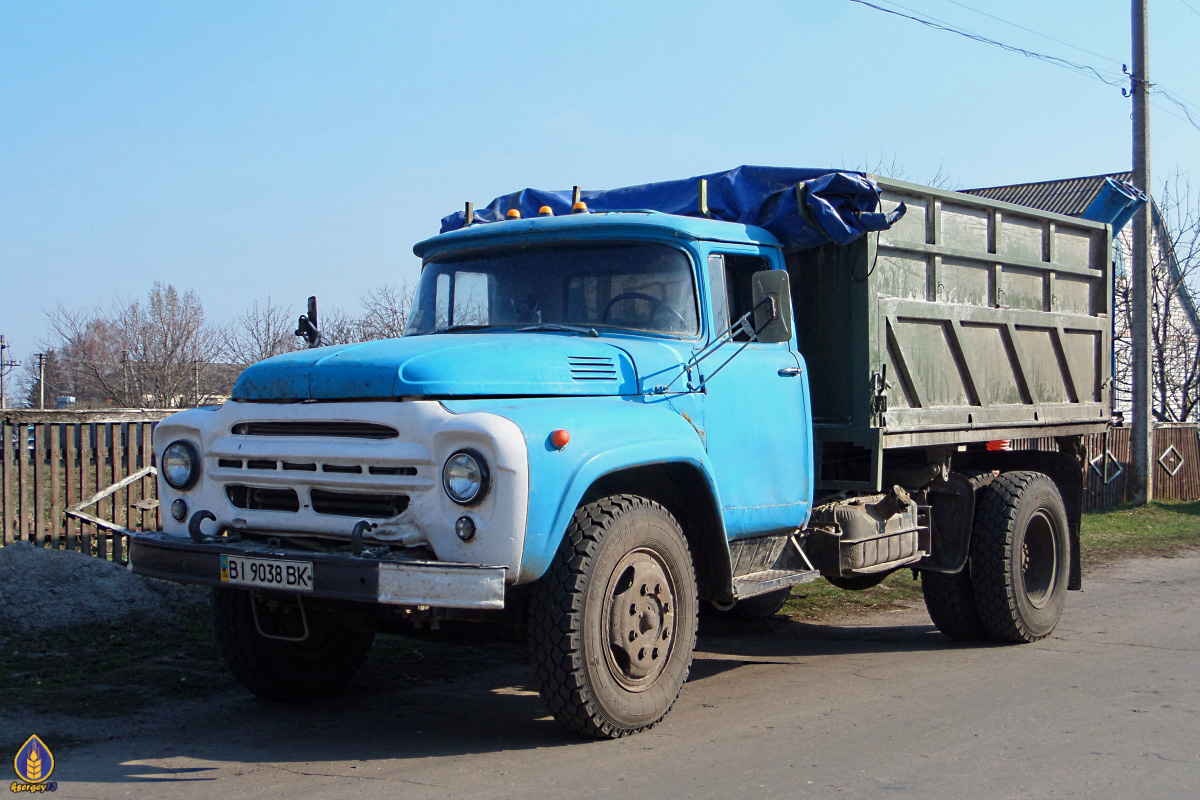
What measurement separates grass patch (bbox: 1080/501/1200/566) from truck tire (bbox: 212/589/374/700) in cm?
860

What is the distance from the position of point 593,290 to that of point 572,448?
1.44m

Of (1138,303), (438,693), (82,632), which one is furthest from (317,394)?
(1138,303)

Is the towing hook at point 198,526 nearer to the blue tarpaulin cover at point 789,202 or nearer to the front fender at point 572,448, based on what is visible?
the front fender at point 572,448

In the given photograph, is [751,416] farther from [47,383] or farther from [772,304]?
[47,383]

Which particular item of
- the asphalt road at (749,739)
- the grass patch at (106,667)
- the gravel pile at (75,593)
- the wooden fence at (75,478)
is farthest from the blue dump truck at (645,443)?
the wooden fence at (75,478)

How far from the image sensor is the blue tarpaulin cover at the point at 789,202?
6.36m

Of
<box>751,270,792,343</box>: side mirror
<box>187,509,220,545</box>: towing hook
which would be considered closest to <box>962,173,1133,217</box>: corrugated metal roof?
<box>751,270,792,343</box>: side mirror

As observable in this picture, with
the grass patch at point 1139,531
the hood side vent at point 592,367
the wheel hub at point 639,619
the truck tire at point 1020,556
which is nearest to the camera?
the wheel hub at point 639,619

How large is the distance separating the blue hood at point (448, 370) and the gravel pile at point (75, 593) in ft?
9.48

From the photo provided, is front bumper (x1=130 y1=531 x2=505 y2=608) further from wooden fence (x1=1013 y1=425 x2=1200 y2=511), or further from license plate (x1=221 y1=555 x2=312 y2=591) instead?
wooden fence (x1=1013 y1=425 x2=1200 y2=511)

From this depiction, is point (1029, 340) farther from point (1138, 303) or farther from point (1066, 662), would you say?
point (1138, 303)

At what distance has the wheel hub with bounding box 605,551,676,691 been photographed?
A: 4816 millimetres

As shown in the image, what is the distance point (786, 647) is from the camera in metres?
7.46

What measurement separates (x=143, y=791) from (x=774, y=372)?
144 inches
